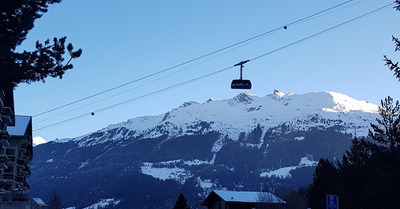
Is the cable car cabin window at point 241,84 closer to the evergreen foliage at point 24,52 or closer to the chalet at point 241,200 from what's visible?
the evergreen foliage at point 24,52

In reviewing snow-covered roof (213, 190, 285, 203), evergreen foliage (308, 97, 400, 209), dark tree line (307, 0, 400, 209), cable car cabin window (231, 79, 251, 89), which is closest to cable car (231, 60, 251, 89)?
cable car cabin window (231, 79, 251, 89)

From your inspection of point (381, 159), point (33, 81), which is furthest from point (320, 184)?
point (33, 81)

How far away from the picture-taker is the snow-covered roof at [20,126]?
73938mm

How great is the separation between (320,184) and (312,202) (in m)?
2.19

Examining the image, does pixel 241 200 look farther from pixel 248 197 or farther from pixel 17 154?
pixel 17 154

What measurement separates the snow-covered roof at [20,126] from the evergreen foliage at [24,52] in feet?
169

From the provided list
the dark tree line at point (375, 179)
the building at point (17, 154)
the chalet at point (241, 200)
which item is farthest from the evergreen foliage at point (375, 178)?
the chalet at point (241, 200)

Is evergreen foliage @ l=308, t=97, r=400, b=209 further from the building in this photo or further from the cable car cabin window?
the building

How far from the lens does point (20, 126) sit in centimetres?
7556

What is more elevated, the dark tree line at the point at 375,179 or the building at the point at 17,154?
the building at the point at 17,154

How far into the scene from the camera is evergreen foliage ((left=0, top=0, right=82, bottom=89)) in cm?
2291

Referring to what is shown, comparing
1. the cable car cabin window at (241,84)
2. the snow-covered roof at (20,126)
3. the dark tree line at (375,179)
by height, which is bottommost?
the dark tree line at (375,179)

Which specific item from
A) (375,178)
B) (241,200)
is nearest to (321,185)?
(375,178)

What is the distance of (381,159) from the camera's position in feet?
140
